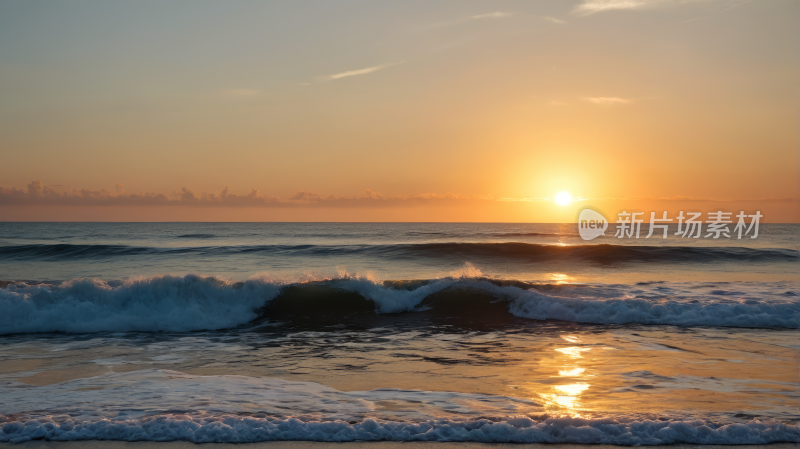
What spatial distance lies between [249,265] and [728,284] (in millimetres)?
18768

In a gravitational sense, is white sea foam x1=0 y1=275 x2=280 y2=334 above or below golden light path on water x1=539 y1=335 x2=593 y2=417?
below

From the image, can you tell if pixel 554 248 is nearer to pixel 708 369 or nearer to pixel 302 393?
pixel 708 369

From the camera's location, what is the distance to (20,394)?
522 centimetres

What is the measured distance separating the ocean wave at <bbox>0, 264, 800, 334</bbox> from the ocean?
0.14 feet

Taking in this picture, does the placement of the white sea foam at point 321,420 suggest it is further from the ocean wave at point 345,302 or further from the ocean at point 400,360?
the ocean wave at point 345,302

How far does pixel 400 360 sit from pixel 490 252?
19.2m

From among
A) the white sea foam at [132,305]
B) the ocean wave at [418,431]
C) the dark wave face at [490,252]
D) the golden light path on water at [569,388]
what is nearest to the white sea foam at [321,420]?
the ocean wave at [418,431]

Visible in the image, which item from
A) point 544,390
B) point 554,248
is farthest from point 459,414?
point 554,248

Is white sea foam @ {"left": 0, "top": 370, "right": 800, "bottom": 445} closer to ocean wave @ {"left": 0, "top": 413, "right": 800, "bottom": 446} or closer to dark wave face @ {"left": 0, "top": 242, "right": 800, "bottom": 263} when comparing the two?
ocean wave @ {"left": 0, "top": 413, "right": 800, "bottom": 446}

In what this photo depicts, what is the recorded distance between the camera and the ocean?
13.7ft

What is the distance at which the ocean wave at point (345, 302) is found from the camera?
9875 mm

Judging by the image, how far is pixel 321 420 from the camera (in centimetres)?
437

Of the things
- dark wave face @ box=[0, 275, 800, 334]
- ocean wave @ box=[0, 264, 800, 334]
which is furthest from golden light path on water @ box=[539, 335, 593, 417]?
Answer: ocean wave @ box=[0, 264, 800, 334]

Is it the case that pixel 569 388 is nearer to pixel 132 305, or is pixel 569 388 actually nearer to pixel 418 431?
pixel 418 431
